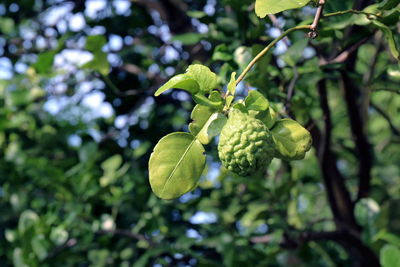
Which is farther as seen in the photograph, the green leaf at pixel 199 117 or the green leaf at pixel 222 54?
the green leaf at pixel 222 54

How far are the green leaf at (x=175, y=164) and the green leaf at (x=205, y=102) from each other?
0.06 metres

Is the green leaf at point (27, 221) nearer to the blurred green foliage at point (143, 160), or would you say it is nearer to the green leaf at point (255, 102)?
the blurred green foliage at point (143, 160)

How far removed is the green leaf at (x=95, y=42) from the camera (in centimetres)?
146

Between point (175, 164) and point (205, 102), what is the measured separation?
0.35 feet

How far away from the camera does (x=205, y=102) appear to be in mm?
794

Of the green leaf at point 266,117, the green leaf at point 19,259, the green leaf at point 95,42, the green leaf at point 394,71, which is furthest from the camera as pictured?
the green leaf at point 19,259

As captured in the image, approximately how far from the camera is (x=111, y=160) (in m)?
1.93

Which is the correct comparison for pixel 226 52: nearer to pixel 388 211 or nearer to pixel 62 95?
pixel 388 211

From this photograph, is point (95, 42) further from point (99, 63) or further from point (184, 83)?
point (184, 83)

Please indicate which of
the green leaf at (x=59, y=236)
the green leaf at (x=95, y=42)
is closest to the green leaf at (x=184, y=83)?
the green leaf at (x=95, y=42)

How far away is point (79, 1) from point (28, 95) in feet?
1.48

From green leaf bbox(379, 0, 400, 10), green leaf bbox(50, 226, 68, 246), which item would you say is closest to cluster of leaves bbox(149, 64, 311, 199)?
green leaf bbox(379, 0, 400, 10)

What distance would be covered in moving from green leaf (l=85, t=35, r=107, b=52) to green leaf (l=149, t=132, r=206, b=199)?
743 mm

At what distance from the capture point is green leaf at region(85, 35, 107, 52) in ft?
4.81
